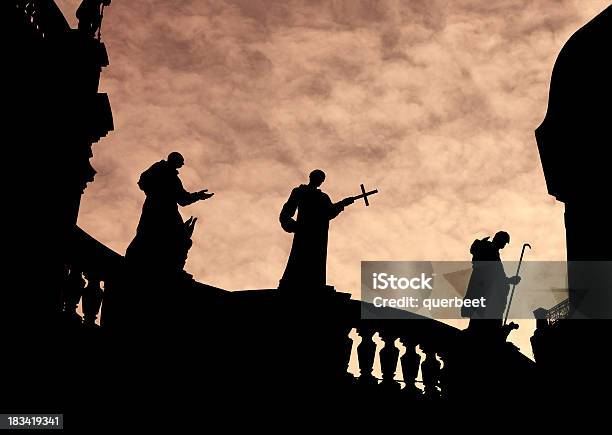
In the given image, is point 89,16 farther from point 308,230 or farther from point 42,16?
point 308,230

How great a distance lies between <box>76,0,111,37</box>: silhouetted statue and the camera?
13461 millimetres

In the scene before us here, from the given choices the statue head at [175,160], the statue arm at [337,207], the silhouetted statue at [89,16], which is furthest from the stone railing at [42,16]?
the statue arm at [337,207]

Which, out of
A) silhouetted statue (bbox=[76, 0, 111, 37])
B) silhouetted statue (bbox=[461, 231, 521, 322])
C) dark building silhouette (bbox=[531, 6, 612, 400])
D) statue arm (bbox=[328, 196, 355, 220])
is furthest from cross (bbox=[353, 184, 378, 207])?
silhouetted statue (bbox=[76, 0, 111, 37])

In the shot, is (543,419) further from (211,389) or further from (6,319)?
(6,319)

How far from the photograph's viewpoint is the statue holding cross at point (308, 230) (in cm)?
1157

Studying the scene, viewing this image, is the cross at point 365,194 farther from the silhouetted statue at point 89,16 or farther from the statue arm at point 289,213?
the silhouetted statue at point 89,16

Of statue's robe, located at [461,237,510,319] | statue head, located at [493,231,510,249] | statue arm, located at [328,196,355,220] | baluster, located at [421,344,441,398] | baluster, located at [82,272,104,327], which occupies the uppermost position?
statue arm, located at [328,196,355,220]

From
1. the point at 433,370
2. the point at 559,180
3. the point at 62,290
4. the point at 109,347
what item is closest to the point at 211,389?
the point at 109,347

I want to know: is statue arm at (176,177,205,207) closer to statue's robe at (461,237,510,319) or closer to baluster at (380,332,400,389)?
baluster at (380,332,400,389)

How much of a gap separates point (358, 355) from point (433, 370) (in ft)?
3.76

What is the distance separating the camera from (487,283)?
12086mm

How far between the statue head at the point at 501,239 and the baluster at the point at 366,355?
2.74m

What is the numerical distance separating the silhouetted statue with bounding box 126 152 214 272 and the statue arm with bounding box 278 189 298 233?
1.45 m

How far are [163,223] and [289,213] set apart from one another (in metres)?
2.10
